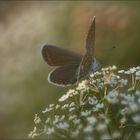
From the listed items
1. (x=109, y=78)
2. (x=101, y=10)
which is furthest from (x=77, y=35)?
(x=109, y=78)

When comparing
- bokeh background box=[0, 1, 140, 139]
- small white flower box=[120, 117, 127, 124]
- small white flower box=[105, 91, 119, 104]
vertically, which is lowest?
small white flower box=[120, 117, 127, 124]

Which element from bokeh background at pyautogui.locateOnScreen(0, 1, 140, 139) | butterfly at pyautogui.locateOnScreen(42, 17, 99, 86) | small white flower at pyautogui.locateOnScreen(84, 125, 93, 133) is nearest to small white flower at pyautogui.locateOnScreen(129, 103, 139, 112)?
small white flower at pyautogui.locateOnScreen(84, 125, 93, 133)

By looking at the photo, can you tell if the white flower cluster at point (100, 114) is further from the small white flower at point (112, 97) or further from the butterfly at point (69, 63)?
the butterfly at point (69, 63)

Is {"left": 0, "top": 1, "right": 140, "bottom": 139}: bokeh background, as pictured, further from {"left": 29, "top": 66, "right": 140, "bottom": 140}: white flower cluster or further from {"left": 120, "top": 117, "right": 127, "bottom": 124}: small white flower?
{"left": 120, "top": 117, "right": 127, "bottom": 124}: small white flower

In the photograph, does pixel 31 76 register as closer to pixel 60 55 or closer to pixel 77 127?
pixel 60 55

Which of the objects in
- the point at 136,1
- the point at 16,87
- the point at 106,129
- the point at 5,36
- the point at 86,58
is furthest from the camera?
the point at 5,36

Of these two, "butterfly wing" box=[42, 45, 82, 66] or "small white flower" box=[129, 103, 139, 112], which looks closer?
"small white flower" box=[129, 103, 139, 112]

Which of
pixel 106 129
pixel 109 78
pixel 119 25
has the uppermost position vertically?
pixel 119 25
